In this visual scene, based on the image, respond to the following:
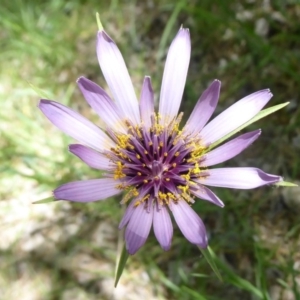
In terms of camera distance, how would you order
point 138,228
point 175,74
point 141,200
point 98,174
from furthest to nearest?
point 98,174 → point 175,74 → point 141,200 → point 138,228

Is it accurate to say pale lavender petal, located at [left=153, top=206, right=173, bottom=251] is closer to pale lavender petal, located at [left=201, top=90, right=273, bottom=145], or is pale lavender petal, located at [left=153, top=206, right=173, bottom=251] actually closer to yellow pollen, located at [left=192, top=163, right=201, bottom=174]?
yellow pollen, located at [left=192, top=163, right=201, bottom=174]

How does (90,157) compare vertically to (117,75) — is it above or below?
below

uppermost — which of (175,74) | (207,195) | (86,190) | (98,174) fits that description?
(175,74)

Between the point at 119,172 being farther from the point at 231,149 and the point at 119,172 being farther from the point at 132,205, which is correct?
the point at 231,149

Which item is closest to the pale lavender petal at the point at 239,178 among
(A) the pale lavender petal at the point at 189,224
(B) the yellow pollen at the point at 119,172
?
(A) the pale lavender petal at the point at 189,224

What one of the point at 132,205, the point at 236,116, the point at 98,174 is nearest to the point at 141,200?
the point at 132,205

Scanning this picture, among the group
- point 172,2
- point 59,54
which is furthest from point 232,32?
point 59,54

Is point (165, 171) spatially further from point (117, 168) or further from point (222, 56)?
point (222, 56)
